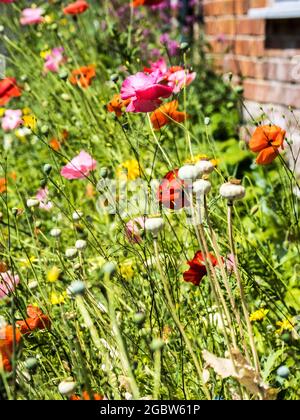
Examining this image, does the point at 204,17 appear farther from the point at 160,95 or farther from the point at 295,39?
the point at 160,95

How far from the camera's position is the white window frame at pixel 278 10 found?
133 inches

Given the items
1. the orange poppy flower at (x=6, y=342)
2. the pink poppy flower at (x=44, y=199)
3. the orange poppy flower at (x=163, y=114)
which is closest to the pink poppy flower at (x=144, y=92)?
the orange poppy flower at (x=163, y=114)

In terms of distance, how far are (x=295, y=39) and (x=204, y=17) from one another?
54.8 inches

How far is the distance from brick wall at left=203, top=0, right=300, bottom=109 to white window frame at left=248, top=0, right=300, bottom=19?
5 cm

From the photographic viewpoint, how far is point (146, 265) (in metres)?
1.53

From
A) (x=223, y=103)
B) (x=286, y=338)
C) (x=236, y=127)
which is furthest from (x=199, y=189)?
(x=223, y=103)

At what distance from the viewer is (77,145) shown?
10.0ft

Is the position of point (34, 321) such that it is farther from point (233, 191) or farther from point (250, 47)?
point (250, 47)

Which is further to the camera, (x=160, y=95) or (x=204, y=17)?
(x=204, y=17)

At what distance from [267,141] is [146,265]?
419mm

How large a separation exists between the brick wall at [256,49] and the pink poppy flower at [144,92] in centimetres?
208

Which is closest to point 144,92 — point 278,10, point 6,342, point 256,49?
point 6,342

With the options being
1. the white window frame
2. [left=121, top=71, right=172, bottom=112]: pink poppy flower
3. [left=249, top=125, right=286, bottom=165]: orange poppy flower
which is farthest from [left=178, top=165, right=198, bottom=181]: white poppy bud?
the white window frame

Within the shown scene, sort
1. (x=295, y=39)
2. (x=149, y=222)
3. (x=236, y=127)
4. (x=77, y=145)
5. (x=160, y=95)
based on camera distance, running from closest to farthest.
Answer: (x=149, y=222)
(x=160, y=95)
(x=77, y=145)
(x=295, y=39)
(x=236, y=127)
